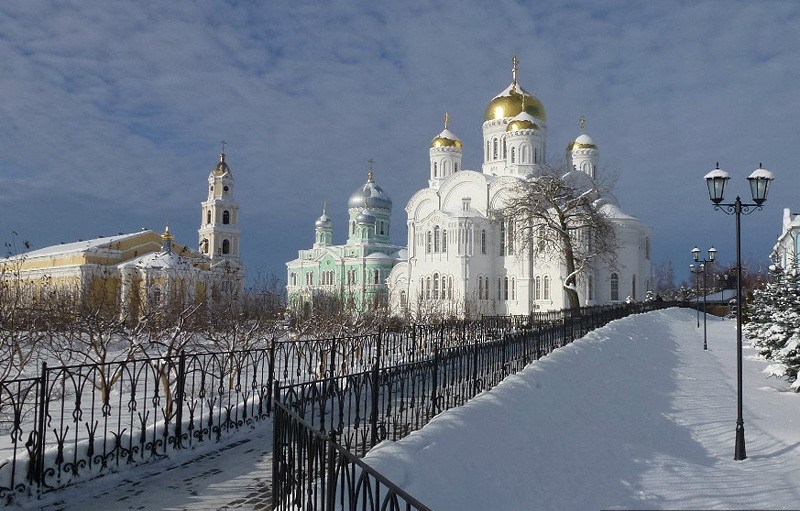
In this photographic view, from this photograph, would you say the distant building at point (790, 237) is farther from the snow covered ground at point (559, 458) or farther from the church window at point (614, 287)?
the snow covered ground at point (559, 458)

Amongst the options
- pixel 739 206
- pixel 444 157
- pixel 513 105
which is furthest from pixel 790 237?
pixel 739 206

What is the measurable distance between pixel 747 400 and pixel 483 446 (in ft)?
27.9

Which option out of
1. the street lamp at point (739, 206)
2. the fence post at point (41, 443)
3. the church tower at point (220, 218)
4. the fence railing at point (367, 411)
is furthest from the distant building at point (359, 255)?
the fence post at point (41, 443)

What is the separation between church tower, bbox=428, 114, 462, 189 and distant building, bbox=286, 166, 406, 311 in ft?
38.7

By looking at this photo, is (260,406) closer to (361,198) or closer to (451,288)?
(451,288)

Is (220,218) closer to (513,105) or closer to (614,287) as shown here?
(513,105)

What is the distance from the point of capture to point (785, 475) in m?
7.68

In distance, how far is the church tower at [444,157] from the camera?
52.9 m

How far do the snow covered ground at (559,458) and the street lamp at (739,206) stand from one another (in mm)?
462

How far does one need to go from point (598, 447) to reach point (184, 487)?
5.58m

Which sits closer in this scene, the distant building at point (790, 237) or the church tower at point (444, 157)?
the distant building at point (790, 237)

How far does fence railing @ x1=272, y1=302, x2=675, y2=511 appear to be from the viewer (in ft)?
12.2

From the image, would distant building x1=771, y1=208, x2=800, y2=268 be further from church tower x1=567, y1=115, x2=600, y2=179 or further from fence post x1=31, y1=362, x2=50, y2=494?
fence post x1=31, y1=362, x2=50, y2=494

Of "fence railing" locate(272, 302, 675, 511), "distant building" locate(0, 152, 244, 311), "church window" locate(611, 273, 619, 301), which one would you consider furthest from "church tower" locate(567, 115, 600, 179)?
"fence railing" locate(272, 302, 675, 511)
